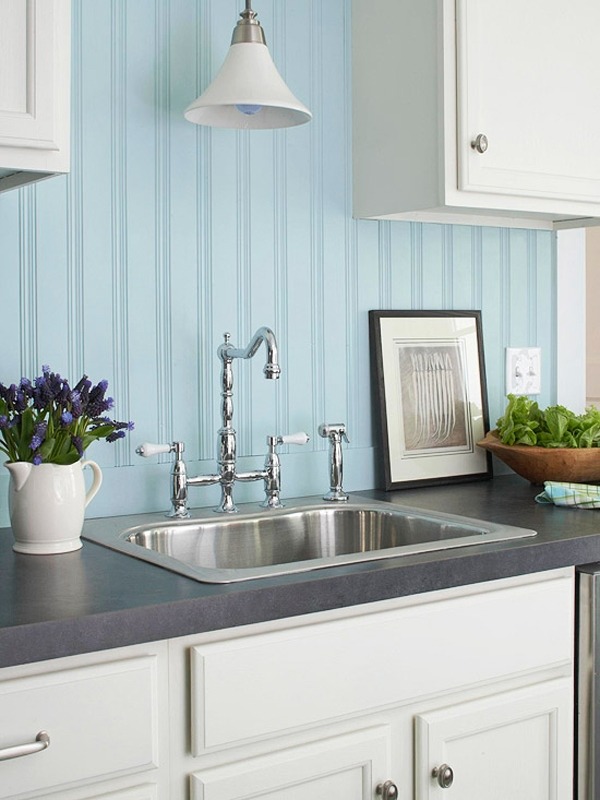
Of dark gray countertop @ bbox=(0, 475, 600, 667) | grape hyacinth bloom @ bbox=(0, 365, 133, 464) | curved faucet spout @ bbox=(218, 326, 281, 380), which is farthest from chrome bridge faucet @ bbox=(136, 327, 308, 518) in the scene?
grape hyacinth bloom @ bbox=(0, 365, 133, 464)

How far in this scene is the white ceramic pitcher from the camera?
1.65 meters

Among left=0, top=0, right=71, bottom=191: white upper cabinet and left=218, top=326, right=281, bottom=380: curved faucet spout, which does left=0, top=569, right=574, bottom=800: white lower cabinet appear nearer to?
A: left=218, top=326, right=281, bottom=380: curved faucet spout

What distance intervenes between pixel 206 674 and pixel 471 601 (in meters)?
0.48

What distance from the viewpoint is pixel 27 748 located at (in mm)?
1254

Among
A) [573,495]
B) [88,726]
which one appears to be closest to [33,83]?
[88,726]

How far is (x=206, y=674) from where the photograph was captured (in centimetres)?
141

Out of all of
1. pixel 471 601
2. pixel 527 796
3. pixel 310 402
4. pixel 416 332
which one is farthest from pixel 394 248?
pixel 527 796

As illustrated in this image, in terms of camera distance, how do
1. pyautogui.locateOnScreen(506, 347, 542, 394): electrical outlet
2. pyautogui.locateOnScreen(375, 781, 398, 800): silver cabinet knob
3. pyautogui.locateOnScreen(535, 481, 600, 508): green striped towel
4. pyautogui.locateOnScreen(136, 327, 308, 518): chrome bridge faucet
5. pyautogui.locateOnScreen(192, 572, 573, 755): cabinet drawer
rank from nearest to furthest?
pyautogui.locateOnScreen(192, 572, 573, 755): cabinet drawer < pyautogui.locateOnScreen(375, 781, 398, 800): silver cabinet knob < pyautogui.locateOnScreen(136, 327, 308, 518): chrome bridge faucet < pyautogui.locateOnScreen(535, 481, 600, 508): green striped towel < pyautogui.locateOnScreen(506, 347, 542, 394): electrical outlet

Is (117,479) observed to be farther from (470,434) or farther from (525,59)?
(525,59)

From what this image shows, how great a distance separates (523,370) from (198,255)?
95 cm

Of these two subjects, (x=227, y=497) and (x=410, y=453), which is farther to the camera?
(x=410, y=453)

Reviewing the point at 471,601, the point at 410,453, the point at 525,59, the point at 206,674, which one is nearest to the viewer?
the point at 206,674

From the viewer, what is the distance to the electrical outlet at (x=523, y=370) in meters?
2.63

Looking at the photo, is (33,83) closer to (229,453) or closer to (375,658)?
(229,453)
